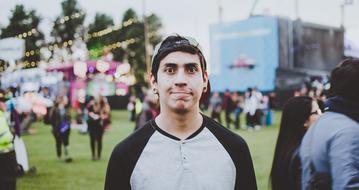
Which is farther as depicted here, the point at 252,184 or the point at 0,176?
the point at 0,176

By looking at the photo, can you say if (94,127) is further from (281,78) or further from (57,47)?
(57,47)

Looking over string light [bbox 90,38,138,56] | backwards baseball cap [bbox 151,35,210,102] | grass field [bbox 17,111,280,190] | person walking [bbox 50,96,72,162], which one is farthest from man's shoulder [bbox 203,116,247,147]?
string light [bbox 90,38,138,56]

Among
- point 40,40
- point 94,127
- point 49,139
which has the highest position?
point 40,40

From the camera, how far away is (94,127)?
505 inches

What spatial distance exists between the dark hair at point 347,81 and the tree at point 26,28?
13.0 metres

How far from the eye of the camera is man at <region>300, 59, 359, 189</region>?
2893 millimetres

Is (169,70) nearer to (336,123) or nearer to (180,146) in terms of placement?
(180,146)

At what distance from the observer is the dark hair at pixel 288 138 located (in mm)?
3945

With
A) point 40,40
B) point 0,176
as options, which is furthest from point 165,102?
point 40,40

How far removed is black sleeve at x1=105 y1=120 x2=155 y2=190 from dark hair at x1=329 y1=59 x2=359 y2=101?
1445 mm

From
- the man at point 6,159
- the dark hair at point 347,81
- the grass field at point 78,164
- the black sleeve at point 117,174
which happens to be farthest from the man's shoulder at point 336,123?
the grass field at point 78,164

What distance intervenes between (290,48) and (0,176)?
31.7m

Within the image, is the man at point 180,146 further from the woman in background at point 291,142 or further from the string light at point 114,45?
the string light at point 114,45

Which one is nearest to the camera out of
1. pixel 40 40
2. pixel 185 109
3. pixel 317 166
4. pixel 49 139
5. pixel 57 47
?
pixel 185 109
